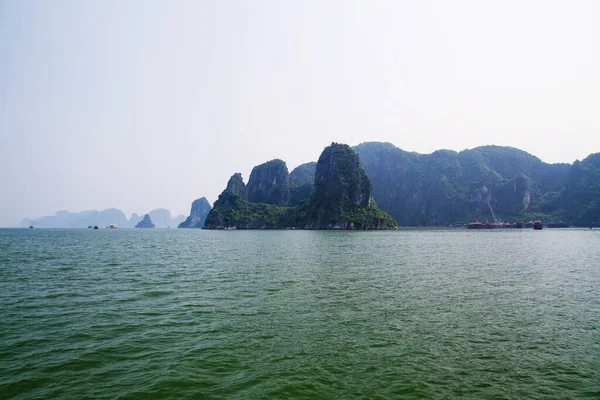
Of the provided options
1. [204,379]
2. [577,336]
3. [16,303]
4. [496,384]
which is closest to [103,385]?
[204,379]

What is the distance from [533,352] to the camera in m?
16.2

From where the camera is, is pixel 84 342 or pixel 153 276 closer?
pixel 84 342

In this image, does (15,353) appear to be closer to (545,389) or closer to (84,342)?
(84,342)

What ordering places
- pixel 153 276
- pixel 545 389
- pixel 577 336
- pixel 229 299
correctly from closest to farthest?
1. pixel 545 389
2. pixel 577 336
3. pixel 229 299
4. pixel 153 276

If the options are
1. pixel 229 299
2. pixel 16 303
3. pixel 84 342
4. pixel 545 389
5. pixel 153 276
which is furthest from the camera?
pixel 153 276

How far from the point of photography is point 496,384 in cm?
1280

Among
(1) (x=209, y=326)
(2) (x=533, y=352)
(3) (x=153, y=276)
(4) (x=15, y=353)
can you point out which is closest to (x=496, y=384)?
(2) (x=533, y=352)

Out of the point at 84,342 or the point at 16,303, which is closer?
the point at 84,342

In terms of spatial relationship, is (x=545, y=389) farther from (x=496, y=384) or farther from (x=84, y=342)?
(x=84, y=342)

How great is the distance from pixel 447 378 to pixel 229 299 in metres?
18.9

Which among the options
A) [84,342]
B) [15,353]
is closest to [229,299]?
[84,342]

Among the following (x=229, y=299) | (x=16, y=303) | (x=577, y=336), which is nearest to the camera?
(x=577, y=336)

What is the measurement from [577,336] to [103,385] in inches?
996

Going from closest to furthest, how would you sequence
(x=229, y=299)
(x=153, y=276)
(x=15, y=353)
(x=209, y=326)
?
(x=15, y=353), (x=209, y=326), (x=229, y=299), (x=153, y=276)
